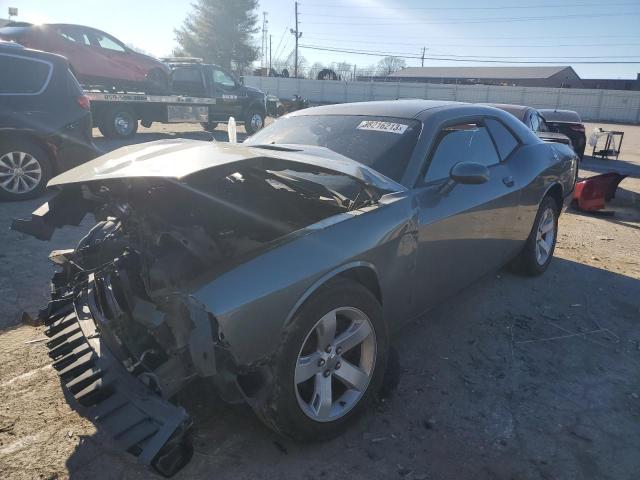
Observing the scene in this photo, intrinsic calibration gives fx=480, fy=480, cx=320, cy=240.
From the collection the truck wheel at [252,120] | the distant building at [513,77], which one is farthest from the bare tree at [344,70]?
the truck wheel at [252,120]

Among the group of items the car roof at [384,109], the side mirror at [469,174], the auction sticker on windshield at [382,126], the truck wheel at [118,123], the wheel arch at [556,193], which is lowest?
the truck wheel at [118,123]

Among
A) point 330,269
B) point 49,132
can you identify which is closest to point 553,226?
point 330,269

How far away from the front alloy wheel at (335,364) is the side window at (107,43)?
12735mm

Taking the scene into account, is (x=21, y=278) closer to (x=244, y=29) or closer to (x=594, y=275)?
(x=594, y=275)

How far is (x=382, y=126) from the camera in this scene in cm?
348

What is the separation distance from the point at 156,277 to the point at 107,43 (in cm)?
1267

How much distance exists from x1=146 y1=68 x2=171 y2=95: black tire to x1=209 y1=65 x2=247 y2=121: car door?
1.80 m

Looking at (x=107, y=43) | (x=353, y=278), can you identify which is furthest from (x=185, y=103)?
(x=353, y=278)

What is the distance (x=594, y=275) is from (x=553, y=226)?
668mm

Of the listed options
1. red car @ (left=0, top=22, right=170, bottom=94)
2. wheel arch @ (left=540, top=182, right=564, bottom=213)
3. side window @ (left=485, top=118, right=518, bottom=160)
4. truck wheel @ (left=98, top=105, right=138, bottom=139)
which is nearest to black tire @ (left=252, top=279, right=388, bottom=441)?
side window @ (left=485, top=118, right=518, bottom=160)

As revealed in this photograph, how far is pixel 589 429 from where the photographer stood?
263cm

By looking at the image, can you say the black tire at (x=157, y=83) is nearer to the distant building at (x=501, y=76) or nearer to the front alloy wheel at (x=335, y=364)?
the front alloy wheel at (x=335, y=364)

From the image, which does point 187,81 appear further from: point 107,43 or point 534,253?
point 534,253

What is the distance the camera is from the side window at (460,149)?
332 cm
